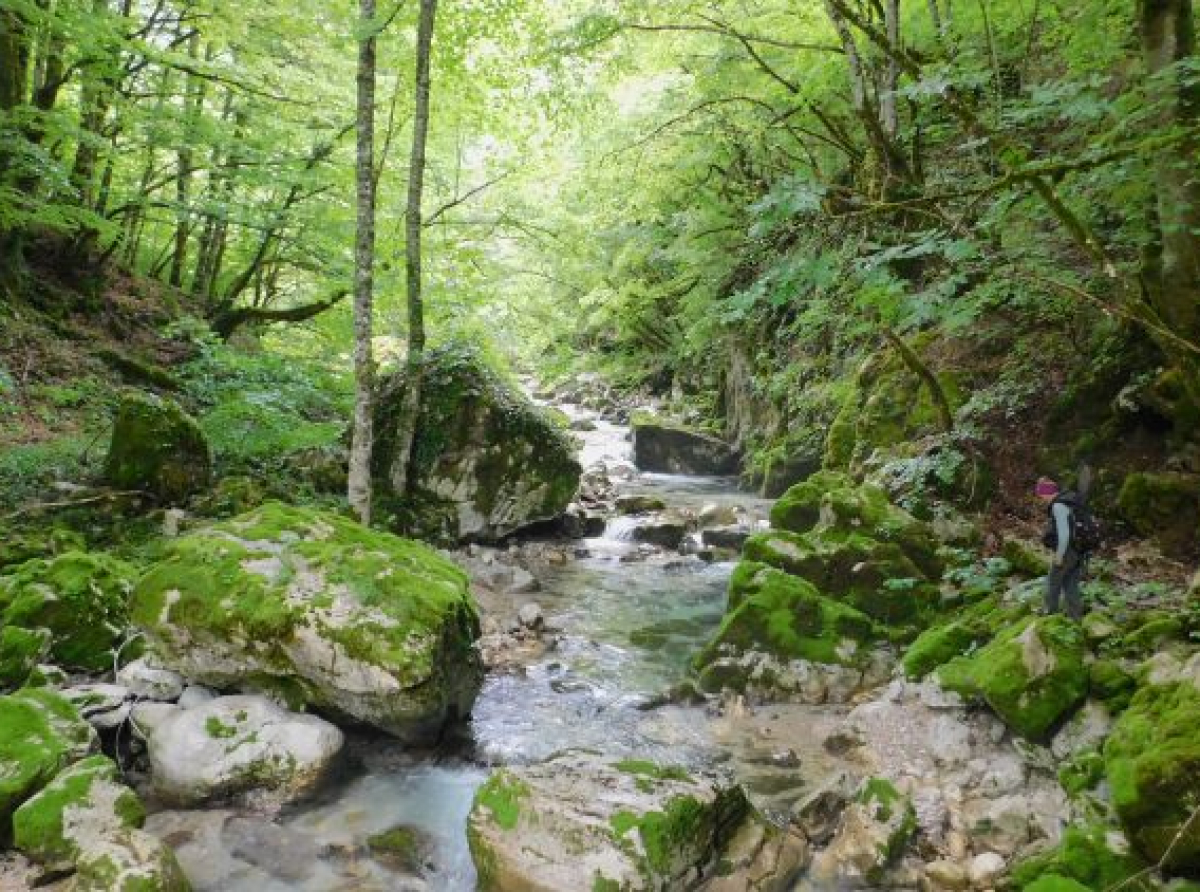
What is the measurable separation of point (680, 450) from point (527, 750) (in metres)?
15.8

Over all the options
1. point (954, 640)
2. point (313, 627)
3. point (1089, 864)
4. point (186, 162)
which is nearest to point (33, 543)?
point (313, 627)

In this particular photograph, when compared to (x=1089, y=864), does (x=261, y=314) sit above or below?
above

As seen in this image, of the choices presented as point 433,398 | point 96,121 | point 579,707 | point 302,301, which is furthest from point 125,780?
point 302,301

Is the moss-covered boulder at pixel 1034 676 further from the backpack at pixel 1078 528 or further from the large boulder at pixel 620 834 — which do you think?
the large boulder at pixel 620 834

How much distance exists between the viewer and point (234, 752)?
5379 millimetres

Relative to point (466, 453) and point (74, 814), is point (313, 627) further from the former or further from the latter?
point (466, 453)

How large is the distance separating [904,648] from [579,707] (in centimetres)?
339

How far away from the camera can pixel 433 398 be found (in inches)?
493

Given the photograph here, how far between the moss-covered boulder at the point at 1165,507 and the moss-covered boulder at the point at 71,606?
9666 millimetres

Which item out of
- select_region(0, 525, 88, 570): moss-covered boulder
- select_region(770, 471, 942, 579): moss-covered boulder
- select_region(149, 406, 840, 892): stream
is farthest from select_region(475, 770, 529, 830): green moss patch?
select_region(0, 525, 88, 570): moss-covered boulder

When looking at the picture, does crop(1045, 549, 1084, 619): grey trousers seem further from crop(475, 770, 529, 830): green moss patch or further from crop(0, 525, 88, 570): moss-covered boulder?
crop(0, 525, 88, 570): moss-covered boulder

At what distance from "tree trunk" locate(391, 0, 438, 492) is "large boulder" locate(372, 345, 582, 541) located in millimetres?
190

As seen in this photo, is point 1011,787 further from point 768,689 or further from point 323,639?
point 323,639

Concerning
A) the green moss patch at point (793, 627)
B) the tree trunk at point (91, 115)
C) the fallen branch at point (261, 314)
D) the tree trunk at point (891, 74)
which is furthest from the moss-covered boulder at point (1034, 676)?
the fallen branch at point (261, 314)
